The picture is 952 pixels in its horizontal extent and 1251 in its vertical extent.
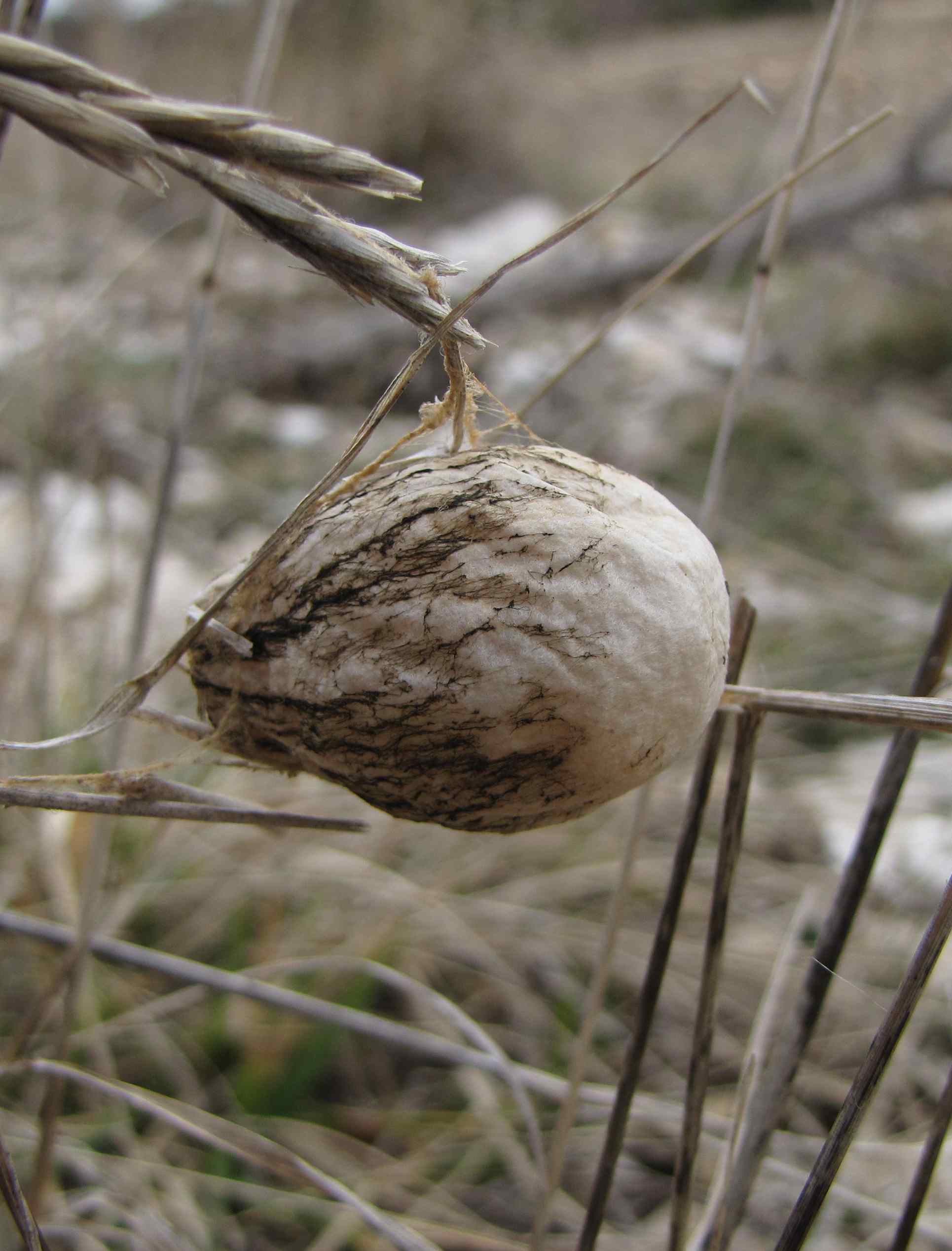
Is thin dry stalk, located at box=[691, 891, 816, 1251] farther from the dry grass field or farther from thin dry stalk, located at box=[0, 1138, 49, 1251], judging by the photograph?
thin dry stalk, located at box=[0, 1138, 49, 1251]

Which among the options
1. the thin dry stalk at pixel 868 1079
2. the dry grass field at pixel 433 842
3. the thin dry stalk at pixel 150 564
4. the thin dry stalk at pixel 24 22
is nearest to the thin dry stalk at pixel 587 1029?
the dry grass field at pixel 433 842

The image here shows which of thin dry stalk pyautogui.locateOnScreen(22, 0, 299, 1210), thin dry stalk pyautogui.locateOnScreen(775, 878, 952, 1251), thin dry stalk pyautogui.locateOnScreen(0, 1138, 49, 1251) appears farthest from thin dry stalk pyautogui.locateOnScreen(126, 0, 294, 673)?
thin dry stalk pyautogui.locateOnScreen(775, 878, 952, 1251)

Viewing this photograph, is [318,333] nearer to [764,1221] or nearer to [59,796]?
[764,1221]

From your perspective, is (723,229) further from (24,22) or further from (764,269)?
(24,22)

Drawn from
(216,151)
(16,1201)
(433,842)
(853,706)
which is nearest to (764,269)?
(853,706)

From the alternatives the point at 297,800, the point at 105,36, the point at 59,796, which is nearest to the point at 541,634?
the point at 59,796
